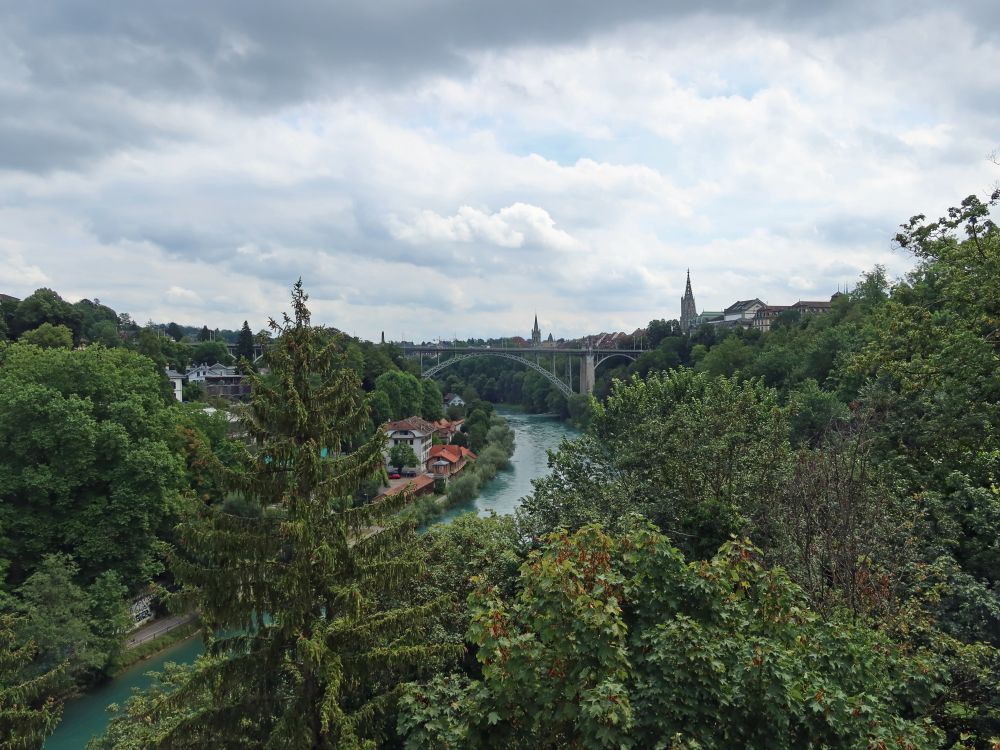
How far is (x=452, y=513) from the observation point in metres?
30.7

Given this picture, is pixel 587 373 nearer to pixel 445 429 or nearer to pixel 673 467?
pixel 445 429

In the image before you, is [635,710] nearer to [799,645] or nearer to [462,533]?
[799,645]

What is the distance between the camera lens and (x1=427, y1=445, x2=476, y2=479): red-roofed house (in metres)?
36.8

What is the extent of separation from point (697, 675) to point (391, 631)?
351 cm

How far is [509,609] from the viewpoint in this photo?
555cm

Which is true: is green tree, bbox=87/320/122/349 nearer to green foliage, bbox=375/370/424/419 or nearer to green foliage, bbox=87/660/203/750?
green foliage, bbox=375/370/424/419

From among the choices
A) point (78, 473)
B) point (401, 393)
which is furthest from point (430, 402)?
point (78, 473)

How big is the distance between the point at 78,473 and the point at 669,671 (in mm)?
16291

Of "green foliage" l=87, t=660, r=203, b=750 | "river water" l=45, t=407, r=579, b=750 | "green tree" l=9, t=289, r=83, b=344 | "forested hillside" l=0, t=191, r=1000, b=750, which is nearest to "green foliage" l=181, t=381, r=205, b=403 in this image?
"green tree" l=9, t=289, r=83, b=344

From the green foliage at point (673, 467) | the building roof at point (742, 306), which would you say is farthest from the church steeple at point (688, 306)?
the green foliage at point (673, 467)

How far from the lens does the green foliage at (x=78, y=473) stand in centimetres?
1519

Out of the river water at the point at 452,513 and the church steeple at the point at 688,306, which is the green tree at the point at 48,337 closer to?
the river water at the point at 452,513

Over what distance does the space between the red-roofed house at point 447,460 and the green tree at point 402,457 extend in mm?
1687

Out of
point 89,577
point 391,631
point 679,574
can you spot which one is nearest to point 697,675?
point 679,574
